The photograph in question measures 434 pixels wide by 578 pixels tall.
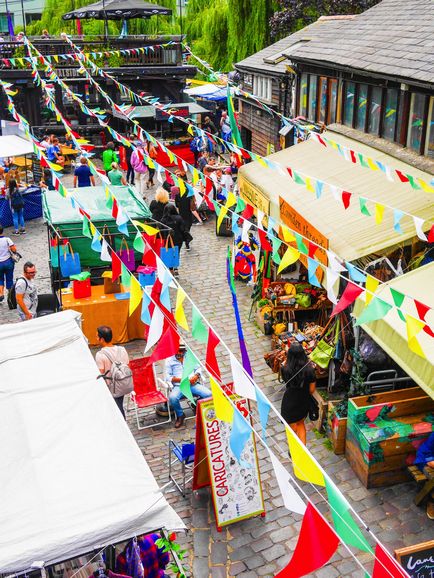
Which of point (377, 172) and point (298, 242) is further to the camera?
point (377, 172)

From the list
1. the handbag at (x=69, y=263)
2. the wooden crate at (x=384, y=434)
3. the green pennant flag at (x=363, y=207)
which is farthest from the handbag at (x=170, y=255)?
the wooden crate at (x=384, y=434)

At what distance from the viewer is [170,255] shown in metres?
14.4

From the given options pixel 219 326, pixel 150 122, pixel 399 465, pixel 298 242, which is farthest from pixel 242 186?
pixel 150 122

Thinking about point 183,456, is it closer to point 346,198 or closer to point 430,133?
point 346,198

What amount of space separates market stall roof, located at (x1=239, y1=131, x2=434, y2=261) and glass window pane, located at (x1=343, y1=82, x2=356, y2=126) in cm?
44

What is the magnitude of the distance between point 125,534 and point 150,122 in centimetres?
2556

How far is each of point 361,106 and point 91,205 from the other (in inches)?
242

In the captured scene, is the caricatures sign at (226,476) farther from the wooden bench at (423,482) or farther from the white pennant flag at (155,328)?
the wooden bench at (423,482)

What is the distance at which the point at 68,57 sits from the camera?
28500mm

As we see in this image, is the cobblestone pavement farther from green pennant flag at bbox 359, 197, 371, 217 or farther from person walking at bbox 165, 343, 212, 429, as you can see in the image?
green pennant flag at bbox 359, 197, 371, 217

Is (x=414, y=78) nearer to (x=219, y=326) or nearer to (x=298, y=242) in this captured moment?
(x=298, y=242)

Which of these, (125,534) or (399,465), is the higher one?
(125,534)

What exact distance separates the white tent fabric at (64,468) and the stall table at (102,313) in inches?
174

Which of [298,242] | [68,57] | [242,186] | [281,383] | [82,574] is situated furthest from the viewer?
[68,57]
